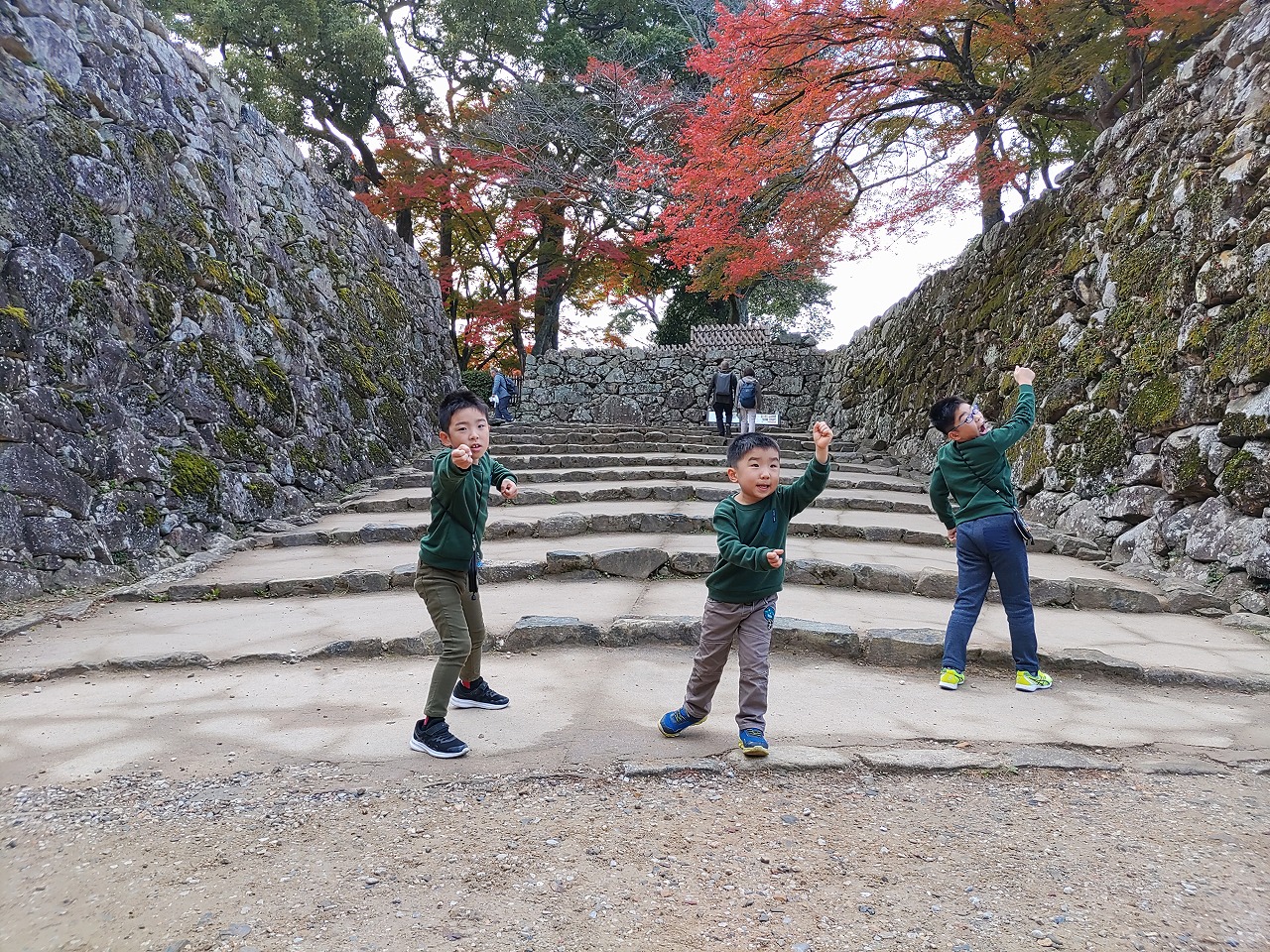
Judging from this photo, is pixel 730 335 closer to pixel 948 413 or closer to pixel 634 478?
pixel 634 478

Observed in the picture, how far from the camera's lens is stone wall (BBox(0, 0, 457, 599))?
568 cm

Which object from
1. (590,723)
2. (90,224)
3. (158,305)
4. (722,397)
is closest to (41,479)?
(158,305)

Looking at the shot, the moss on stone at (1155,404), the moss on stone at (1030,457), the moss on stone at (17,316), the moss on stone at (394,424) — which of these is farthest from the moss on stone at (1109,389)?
the moss on stone at (17,316)

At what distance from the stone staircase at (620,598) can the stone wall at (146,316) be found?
26.6 inches

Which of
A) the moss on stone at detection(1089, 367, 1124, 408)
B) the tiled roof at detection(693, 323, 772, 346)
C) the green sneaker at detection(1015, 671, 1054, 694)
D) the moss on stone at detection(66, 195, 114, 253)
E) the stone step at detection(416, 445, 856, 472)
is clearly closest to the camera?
the green sneaker at detection(1015, 671, 1054, 694)

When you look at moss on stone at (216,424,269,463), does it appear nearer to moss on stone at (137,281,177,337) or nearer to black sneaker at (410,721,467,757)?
moss on stone at (137,281,177,337)

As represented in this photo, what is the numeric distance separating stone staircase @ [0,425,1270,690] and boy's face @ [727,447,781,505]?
5.52 feet

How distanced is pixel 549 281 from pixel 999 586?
17.6 m

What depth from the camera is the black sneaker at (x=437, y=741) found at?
9.70ft

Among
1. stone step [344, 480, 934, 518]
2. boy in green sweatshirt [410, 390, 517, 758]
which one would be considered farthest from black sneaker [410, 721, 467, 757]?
stone step [344, 480, 934, 518]

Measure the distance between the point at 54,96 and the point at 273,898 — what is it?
748 cm

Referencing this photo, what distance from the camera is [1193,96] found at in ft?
22.6

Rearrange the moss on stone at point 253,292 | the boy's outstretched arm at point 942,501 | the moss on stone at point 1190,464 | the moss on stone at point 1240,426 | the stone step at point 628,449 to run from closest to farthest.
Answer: the boy's outstretched arm at point 942,501, the moss on stone at point 1240,426, the moss on stone at point 1190,464, the moss on stone at point 253,292, the stone step at point 628,449

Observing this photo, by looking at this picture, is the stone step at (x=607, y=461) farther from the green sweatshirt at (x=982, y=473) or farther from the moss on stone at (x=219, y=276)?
the green sweatshirt at (x=982, y=473)
